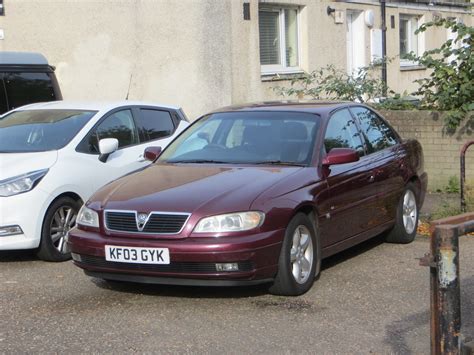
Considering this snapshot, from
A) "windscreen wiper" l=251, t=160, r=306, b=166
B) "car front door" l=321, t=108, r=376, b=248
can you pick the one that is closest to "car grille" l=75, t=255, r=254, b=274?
"car front door" l=321, t=108, r=376, b=248

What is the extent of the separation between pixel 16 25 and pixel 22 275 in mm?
9358

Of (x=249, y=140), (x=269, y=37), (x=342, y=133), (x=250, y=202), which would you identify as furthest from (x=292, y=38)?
(x=250, y=202)

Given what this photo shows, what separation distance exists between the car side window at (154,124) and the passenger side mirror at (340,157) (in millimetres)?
2997

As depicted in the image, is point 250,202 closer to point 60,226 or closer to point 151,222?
point 151,222

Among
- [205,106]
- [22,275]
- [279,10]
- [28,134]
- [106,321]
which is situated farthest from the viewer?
[279,10]

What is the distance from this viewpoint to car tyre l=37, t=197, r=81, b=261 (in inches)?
290

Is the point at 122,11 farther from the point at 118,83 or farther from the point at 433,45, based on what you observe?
the point at 433,45

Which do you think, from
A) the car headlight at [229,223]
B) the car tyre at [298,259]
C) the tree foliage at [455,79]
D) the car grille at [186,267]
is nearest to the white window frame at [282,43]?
the tree foliage at [455,79]

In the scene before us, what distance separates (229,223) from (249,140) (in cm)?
144

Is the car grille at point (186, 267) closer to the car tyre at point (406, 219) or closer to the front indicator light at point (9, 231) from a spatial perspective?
the front indicator light at point (9, 231)

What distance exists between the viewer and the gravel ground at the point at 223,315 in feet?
16.5

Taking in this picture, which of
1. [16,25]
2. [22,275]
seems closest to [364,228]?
[22,275]

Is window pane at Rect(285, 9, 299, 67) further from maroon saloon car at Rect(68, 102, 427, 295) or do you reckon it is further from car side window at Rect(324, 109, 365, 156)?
car side window at Rect(324, 109, 365, 156)

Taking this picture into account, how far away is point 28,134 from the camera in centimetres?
824
